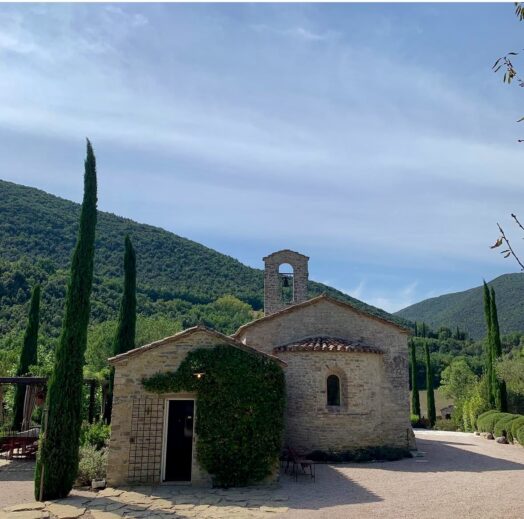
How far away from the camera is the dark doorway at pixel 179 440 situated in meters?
13.0

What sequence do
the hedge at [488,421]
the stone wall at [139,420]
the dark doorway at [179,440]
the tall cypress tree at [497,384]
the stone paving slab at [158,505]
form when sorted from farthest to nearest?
the tall cypress tree at [497,384] < the hedge at [488,421] < the dark doorway at [179,440] < the stone wall at [139,420] < the stone paving slab at [158,505]

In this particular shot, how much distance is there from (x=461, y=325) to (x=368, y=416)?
107139 mm

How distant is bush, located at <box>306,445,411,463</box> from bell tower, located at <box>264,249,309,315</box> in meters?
6.90

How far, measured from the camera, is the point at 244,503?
10.9 m

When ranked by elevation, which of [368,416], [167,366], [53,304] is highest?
[53,304]

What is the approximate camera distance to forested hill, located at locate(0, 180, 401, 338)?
162 feet

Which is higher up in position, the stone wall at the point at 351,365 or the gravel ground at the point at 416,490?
the stone wall at the point at 351,365

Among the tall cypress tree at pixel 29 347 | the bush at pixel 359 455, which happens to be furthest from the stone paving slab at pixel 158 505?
the tall cypress tree at pixel 29 347

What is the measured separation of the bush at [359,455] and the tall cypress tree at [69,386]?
8.77 metres

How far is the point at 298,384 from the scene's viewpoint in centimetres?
1752

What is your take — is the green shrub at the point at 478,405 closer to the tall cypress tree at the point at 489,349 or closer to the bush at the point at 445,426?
the tall cypress tree at the point at 489,349

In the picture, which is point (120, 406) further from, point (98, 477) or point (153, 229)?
point (153, 229)

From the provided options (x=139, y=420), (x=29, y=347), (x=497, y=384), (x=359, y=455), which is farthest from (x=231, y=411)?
(x=497, y=384)

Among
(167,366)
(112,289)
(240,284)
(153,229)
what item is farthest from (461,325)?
(167,366)
